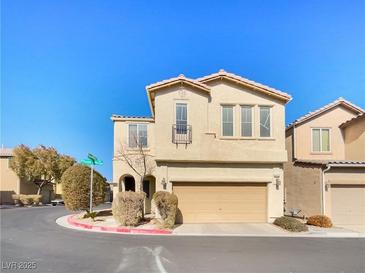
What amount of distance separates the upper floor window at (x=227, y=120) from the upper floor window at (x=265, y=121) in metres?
1.65

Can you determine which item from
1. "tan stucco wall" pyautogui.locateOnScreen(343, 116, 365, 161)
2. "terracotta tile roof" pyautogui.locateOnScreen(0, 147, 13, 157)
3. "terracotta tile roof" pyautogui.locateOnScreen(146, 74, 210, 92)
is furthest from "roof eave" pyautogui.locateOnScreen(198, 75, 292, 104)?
"terracotta tile roof" pyautogui.locateOnScreen(0, 147, 13, 157)

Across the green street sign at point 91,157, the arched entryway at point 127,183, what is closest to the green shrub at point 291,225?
the arched entryway at point 127,183

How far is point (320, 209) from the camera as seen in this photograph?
17469 mm

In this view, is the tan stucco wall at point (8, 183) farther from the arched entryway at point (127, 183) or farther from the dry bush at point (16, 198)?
the arched entryway at point (127, 183)

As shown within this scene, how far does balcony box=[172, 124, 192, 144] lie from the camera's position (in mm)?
17297

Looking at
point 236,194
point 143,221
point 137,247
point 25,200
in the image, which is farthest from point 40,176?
point 137,247

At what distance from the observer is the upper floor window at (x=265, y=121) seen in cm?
1784

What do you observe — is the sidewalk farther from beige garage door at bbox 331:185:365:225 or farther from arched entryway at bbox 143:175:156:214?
arched entryway at bbox 143:175:156:214

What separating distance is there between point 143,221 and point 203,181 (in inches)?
146

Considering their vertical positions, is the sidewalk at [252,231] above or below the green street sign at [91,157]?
below

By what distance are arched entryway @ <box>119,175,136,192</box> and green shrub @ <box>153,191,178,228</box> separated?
6.37 m

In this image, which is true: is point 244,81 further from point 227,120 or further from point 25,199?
point 25,199

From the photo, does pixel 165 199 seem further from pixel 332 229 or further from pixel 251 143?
pixel 332 229

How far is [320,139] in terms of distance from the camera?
21203 mm
